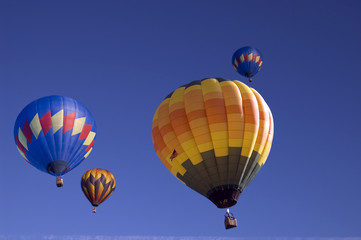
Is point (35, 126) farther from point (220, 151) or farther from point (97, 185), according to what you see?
point (220, 151)

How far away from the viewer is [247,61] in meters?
38.9

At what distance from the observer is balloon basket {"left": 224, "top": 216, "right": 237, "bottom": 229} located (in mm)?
20984

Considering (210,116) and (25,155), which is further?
(25,155)

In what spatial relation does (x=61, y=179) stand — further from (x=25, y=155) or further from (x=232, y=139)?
(x=232, y=139)

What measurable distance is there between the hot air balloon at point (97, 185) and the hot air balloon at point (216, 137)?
9.79 metres

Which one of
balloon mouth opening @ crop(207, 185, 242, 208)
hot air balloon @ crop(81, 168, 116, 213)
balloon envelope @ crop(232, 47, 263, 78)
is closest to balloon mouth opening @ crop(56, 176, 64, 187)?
hot air balloon @ crop(81, 168, 116, 213)

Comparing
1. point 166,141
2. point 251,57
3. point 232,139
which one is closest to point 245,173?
point 232,139

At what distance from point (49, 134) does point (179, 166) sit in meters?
7.67

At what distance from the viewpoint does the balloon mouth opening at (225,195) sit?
833 inches

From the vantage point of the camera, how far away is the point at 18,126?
27359 millimetres

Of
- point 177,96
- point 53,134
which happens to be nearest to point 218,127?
point 177,96

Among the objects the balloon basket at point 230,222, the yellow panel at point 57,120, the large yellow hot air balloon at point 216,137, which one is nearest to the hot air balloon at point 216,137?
the large yellow hot air balloon at point 216,137

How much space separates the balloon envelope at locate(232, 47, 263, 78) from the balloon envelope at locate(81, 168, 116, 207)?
41.5 ft

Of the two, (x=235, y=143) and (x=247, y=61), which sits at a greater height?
(x=247, y=61)
